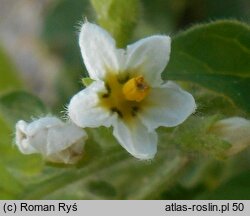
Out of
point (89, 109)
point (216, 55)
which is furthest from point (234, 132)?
point (89, 109)

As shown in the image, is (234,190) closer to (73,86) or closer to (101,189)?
(101,189)

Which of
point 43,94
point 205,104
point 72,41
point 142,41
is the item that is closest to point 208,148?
point 205,104

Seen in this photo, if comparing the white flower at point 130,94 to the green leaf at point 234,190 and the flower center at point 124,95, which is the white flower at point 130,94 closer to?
the flower center at point 124,95

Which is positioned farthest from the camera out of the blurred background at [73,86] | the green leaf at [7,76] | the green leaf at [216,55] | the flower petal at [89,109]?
the green leaf at [7,76]

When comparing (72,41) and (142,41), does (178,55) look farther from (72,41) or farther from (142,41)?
(72,41)

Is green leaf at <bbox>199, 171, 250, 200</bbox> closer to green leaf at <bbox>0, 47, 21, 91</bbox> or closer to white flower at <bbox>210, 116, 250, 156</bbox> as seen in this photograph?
white flower at <bbox>210, 116, 250, 156</bbox>

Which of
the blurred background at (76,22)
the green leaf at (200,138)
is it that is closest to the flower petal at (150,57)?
the green leaf at (200,138)
